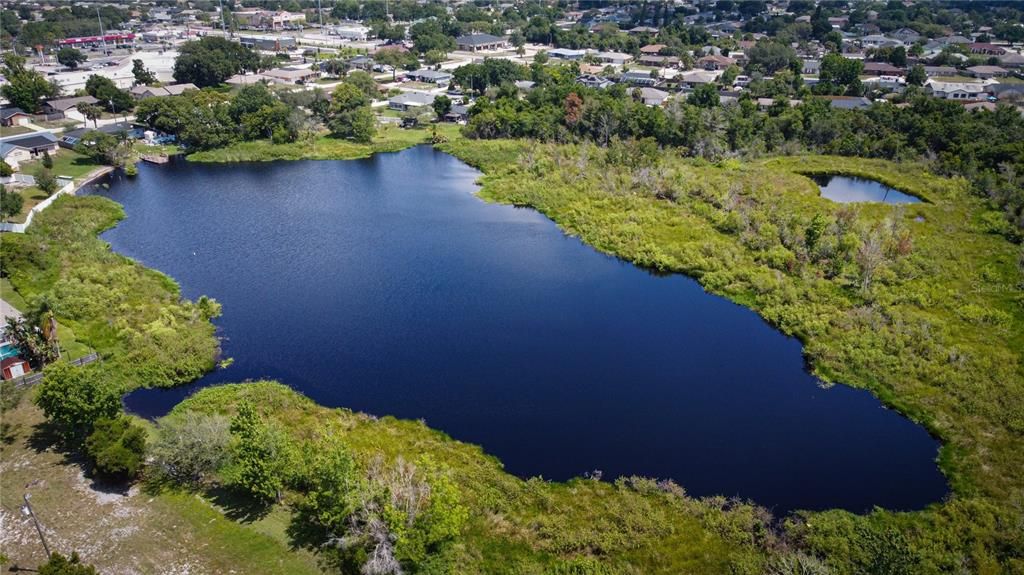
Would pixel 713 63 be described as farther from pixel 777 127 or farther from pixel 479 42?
pixel 777 127

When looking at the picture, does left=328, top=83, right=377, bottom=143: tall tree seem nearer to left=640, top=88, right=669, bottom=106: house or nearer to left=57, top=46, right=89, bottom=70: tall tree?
left=640, top=88, right=669, bottom=106: house

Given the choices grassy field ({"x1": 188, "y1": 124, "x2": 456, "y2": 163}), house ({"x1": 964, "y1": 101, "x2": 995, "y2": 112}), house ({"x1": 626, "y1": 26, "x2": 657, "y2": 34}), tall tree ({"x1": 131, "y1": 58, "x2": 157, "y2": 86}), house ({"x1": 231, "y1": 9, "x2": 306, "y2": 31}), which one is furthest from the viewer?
house ({"x1": 231, "y1": 9, "x2": 306, "y2": 31})

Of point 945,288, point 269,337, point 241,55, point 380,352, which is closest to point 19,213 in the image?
point 269,337

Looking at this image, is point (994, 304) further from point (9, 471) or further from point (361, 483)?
point (9, 471)

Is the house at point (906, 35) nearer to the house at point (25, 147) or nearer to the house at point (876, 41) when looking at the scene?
the house at point (876, 41)

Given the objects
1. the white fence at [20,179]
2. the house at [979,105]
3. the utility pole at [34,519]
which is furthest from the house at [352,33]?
the utility pole at [34,519]

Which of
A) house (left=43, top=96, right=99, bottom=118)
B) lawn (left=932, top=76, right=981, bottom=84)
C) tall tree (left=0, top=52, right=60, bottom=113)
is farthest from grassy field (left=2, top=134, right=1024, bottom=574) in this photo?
lawn (left=932, top=76, right=981, bottom=84)

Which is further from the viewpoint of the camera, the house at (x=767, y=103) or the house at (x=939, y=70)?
the house at (x=939, y=70)
